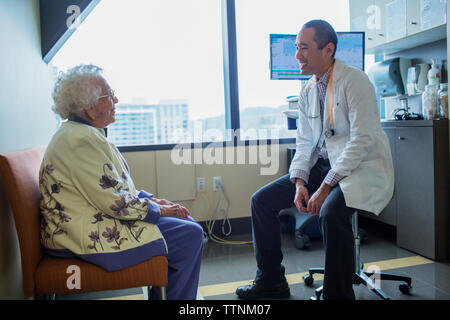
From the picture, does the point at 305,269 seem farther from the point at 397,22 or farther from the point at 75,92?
the point at 397,22

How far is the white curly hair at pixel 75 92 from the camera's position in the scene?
1500mm

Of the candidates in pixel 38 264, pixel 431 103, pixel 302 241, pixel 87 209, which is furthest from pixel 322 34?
pixel 38 264

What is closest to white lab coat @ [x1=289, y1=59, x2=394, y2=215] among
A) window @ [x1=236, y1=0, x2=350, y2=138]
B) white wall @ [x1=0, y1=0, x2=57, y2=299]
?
white wall @ [x1=0, y1=0, x2=57, y2=299]

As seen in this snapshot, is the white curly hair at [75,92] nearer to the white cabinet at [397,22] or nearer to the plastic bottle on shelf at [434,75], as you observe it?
the white cabinet at [397,22]

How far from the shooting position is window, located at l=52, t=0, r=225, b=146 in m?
2.98

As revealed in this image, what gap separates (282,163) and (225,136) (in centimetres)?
54

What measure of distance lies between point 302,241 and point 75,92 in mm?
1862

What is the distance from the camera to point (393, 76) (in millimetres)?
3051

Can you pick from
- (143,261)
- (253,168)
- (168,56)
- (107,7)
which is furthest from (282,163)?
(143,261)

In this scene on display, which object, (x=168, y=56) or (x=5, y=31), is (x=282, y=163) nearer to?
(x=168, y=56)

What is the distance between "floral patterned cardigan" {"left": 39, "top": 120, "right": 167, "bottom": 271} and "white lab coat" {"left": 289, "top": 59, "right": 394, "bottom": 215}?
0.87 meters

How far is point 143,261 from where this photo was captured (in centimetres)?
136

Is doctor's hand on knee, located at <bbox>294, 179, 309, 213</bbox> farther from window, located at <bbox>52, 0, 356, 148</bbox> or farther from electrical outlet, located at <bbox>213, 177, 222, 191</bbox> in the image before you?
window, located at <bbox>52, 0, 356, 148</bbox>

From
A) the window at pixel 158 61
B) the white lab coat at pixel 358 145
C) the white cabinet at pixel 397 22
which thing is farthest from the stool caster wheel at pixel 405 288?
the window at pixel 158 61
